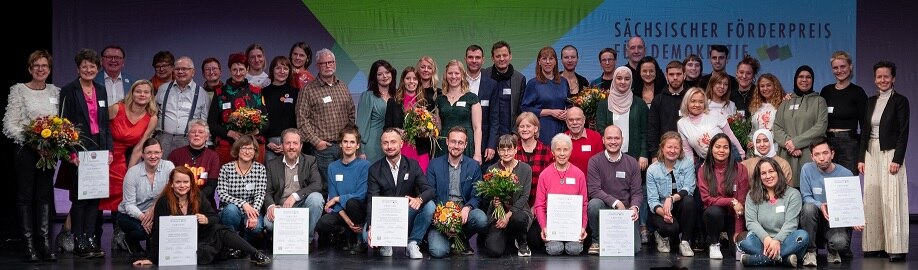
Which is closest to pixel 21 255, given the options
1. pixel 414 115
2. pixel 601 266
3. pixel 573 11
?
pixel 414 115

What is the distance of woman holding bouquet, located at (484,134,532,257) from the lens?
8094 millimetres

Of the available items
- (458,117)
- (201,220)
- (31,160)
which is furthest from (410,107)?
(31,160)

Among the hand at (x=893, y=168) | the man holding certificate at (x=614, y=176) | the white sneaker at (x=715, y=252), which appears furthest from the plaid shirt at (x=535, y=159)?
the hand at (x=893, y=168)

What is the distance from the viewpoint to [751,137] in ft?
29.1

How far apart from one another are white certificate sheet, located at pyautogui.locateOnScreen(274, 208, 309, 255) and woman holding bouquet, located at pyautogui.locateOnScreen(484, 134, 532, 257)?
4.25 ft

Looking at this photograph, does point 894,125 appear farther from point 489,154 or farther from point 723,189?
point 489,154

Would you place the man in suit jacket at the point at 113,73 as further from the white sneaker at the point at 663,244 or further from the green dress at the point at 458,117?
the white sneaker at the point at 663,244

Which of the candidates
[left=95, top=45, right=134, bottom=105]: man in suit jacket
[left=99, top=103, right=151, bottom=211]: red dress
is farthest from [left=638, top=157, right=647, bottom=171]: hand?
[left=95, top=45, right=134, bottom=105]: man in suit jacket

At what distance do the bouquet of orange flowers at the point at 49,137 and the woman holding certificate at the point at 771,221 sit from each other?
15.2 ft

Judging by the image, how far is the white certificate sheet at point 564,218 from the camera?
26.5ft

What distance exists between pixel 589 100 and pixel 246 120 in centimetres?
267

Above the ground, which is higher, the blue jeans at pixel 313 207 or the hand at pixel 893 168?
the hand at pixel 893 168

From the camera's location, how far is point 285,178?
27.8 ft

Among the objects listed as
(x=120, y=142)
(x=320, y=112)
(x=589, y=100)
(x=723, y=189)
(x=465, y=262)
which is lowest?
(x=465, y=262)
